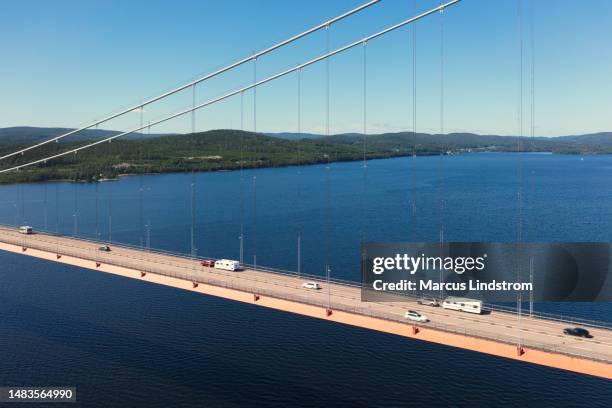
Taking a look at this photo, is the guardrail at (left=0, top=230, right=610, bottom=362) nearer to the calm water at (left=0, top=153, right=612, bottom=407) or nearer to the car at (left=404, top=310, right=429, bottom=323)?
the car at (left=404, top=310, right=429, bottom=323)

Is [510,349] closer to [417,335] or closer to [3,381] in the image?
[417,335]

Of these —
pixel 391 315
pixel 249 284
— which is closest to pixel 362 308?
pixel 391 315

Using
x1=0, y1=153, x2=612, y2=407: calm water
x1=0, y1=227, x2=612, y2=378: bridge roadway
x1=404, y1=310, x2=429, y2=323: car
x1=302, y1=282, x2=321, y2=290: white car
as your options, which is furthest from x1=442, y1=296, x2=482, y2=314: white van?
x1=302, y1=282, x2=321, y2=290: white car

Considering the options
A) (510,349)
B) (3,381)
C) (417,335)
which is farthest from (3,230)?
(510,349)

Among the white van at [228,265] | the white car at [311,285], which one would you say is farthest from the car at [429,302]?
the white van at [228,265]

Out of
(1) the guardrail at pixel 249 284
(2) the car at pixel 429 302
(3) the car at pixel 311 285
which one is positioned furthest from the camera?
(3) the car at pixel 311 285

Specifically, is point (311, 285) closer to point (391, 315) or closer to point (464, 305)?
point (391, 315)

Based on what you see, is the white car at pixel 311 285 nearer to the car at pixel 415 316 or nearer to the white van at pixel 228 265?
the white van at pixel 228 265
